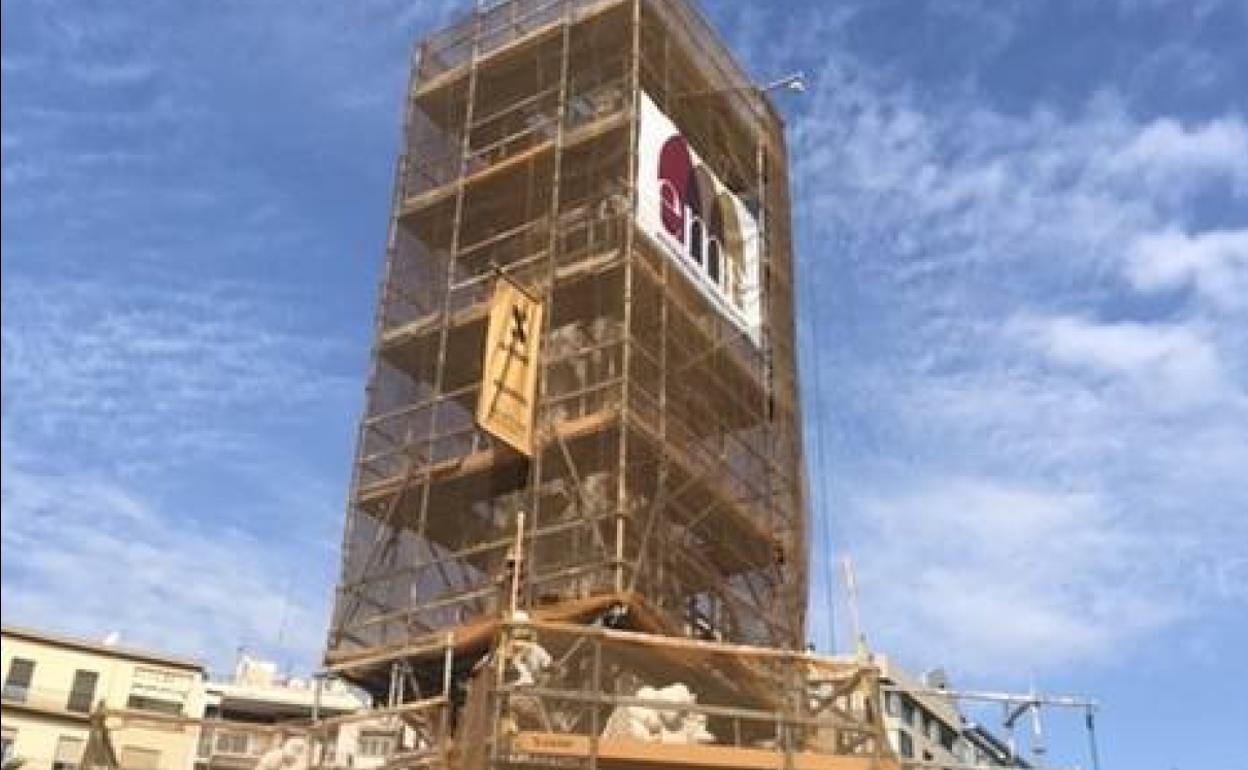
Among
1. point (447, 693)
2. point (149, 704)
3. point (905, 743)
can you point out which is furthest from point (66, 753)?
point (905, 743)

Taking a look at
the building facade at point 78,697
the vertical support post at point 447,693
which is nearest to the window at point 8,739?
the building facade at point 78,697

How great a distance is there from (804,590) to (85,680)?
128 ft

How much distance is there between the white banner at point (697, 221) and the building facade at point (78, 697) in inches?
1349

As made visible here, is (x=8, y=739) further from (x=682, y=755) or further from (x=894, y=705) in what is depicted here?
(x=682, y=755)

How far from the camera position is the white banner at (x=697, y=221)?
105 feet

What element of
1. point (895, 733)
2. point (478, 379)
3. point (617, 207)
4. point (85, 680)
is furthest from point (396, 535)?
point (895, 733)

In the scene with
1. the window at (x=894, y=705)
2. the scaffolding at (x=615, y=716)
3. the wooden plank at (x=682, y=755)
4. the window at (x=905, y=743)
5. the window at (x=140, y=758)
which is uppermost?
the window at (x=894, y=705)

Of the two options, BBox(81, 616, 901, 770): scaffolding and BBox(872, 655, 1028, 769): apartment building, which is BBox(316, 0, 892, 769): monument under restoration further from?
BBox(872, 655, 1028, 769): apartment building

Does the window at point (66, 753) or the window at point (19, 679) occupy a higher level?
the window at point (19, 679)

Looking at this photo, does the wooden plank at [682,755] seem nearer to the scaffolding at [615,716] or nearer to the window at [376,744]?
the scaffolding at [615,716]

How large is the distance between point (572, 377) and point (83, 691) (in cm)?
3872

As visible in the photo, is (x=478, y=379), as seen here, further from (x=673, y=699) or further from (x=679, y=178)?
(x=673, y=699)

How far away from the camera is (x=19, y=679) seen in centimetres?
5900

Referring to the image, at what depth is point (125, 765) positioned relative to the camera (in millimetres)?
55906
